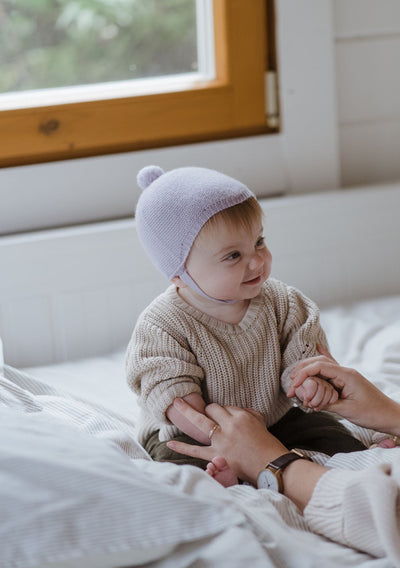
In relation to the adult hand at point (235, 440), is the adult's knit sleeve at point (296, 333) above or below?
above

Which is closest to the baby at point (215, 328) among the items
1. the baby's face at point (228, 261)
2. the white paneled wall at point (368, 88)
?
the baby's face at point (228, 261)

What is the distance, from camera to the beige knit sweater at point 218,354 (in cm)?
125

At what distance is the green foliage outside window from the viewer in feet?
6.05

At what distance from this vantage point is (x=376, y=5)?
2035 millimetres

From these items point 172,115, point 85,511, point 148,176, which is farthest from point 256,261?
point 172,115

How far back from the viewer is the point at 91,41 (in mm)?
1900

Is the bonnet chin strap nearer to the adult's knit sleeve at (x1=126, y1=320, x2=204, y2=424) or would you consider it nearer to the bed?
the adult's knit sleeve at (x1=126, y1=320, x2=204, y2=424)

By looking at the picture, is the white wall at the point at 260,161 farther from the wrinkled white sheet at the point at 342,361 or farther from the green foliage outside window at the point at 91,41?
the wrinkled white sheet at the point at 342,361

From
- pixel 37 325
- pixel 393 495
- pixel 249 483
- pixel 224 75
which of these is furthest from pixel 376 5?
pixel 393 495

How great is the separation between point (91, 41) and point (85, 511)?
1.31 metres

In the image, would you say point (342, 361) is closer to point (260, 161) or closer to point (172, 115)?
point (260, 161)

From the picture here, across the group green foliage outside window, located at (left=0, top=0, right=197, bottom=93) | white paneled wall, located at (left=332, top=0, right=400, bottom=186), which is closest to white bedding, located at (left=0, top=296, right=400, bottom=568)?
green foliage outside window, located at (left=0, top=0, right=197, bottom=93)

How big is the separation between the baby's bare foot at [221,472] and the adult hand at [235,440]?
3cm

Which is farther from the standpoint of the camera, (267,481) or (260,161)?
(260,161)
